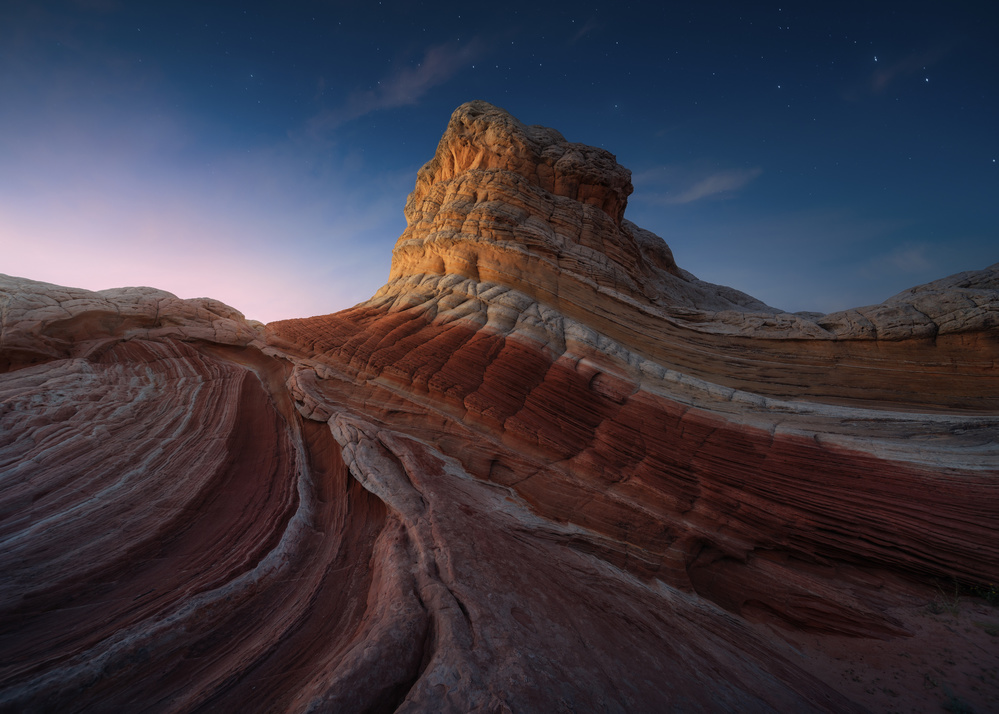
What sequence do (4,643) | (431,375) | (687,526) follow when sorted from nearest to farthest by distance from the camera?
(4,643)
(687,526)
(431,375)

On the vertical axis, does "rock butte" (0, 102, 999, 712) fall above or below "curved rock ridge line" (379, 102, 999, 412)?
below

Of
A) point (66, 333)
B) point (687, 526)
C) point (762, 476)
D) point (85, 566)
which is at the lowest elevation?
point (687, 526)

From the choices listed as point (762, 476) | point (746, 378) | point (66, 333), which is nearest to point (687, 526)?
point (762, 476)

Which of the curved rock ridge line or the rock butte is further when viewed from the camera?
the curved rock ridge line

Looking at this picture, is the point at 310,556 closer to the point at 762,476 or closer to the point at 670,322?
the point at 762,476

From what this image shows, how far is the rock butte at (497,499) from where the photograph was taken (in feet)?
14.8

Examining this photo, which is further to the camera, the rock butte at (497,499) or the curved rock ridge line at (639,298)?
the curved rock ridge line at (639,298)

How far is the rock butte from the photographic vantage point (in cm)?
451

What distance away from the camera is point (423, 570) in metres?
5.84

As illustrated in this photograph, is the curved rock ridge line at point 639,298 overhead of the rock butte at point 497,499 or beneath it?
overhead

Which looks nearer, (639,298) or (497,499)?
(497,499)

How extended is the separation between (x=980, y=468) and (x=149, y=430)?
19541 millimetres

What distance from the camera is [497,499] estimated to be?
29.4 ft

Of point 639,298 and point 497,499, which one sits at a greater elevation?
point 639,298
